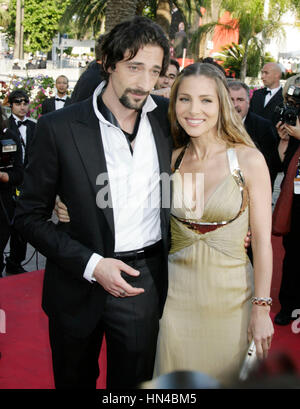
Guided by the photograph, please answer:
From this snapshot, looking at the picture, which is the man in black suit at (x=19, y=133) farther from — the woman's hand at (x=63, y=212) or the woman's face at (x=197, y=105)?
the woman's face at (x=197, y=105)

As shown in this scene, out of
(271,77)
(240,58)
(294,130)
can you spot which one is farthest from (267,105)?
(240,58)

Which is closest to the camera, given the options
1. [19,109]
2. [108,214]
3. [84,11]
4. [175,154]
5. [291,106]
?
[108,214]

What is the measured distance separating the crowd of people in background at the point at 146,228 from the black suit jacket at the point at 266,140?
2.65 metres

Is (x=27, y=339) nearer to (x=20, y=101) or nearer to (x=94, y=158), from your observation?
(x=94, y=158)

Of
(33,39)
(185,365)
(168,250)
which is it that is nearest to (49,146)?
(168,250)

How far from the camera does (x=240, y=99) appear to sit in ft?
16.1

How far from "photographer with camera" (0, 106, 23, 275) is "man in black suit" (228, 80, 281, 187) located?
81.2 inches

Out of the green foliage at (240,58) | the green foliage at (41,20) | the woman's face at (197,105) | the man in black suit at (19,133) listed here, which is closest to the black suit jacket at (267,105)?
the man in black suit at (19,133)

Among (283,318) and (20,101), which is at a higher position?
(20,101)

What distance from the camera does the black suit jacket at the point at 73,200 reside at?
2.08m

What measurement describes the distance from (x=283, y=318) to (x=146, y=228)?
103 inches

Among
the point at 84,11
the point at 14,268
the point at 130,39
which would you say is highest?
the point at 84,11
